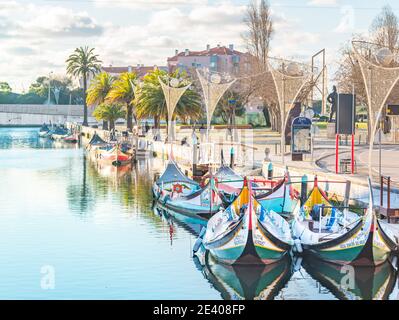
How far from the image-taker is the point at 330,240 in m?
31.1

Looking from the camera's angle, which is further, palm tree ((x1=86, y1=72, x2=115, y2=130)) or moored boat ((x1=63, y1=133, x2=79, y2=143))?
moored boat ((x1=63, y1=133, x2=79, y2=143))

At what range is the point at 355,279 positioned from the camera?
29484mm

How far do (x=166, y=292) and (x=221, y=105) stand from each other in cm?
7743

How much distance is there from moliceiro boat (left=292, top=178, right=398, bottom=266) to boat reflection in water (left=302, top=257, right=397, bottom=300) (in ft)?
0.79

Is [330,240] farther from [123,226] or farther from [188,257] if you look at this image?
[123,226]

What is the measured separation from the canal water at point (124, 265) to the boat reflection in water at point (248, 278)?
3 centimetres

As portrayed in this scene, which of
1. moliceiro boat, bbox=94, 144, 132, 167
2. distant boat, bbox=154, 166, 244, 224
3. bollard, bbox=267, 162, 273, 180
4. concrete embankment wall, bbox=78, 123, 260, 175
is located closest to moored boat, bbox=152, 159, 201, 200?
distant boat, bbox=154, 166, 244, 224

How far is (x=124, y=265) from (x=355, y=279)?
8089 millimetres

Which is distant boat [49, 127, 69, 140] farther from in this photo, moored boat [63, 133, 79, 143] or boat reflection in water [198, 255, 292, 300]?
boat reflection in water [198, 255, 292, 300]

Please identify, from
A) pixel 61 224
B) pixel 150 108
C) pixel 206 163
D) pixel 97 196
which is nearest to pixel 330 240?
pixel 61 224

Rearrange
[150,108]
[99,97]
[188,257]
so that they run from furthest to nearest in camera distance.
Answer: [99,97]
[150,108]
[188,257]

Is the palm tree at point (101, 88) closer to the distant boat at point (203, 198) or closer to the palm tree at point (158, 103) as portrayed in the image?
the palm tree at point (158, 103)

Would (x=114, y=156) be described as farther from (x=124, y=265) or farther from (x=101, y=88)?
(x=124, y=265)

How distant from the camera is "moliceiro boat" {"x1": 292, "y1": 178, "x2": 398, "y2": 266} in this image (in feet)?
98.1
